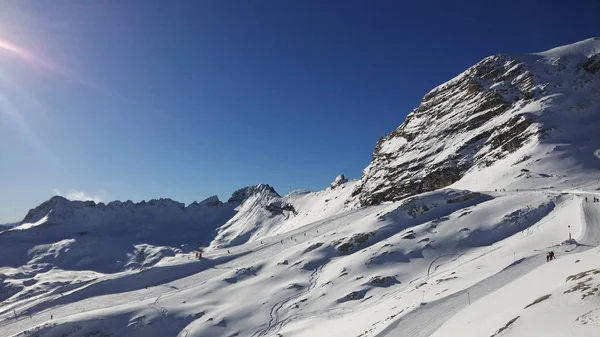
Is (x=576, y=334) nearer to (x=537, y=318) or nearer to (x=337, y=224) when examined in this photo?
(x=537, y=318)

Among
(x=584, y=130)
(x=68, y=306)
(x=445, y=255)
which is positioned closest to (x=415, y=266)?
(x=445, y=255)

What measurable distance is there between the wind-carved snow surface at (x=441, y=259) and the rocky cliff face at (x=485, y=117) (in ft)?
1.65

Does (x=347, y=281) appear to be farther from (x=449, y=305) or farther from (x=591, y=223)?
(x=591, y=223)

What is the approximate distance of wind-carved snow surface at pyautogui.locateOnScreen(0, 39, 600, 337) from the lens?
2138cm

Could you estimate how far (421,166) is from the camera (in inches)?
3740

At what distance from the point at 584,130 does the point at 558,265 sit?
7296 centimetres

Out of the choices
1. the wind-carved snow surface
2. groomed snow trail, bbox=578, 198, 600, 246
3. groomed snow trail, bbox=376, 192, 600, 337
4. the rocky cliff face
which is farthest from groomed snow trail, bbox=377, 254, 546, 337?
the rocky cliff face

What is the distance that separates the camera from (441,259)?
138ft

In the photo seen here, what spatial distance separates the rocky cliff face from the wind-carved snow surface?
1.65 feet

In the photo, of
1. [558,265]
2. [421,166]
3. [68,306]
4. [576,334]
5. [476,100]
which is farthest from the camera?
[476,100]

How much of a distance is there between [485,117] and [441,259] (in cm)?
6869

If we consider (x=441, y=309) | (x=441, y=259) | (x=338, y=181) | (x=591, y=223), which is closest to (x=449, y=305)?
(x=441, y=309)

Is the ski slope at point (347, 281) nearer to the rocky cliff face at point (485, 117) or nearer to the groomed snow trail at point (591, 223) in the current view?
the groomed snow trail at point (591, 223)

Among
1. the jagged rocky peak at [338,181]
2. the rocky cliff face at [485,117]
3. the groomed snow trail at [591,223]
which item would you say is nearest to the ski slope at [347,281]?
the groomed snow trail at [591,223]
